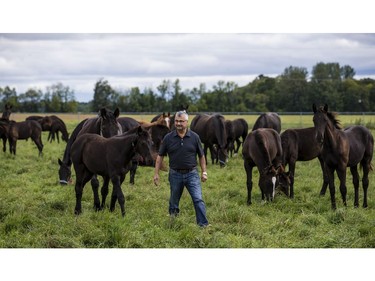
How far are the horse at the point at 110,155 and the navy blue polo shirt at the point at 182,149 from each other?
464 millimetres

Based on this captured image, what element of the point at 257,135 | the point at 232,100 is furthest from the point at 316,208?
the point at 232,100

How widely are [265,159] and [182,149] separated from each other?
9.73 ft

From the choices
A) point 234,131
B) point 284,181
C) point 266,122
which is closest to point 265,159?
point 284,181

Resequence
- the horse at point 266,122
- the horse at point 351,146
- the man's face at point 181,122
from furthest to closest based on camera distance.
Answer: the horse at point 266,122 → the horse at point 351,146 → the man's face at point 181,122

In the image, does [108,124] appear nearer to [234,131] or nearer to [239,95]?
[234,131]

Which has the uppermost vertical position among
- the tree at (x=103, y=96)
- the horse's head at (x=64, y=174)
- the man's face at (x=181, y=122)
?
the tree at (x=103, y=96)

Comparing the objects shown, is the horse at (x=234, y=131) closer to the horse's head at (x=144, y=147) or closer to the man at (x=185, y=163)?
the horse's head at (x=144, y=147)

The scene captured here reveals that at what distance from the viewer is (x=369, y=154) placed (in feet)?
32.5

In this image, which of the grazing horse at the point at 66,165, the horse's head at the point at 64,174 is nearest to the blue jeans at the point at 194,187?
the grazing horse at the point at 66,165

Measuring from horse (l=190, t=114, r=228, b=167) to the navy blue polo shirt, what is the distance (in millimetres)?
8266

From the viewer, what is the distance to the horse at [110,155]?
7508mm

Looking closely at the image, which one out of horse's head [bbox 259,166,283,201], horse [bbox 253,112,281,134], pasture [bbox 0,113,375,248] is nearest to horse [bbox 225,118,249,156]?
horse [bbox 253,112,281,134]

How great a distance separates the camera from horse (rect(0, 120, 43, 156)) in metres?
18.9

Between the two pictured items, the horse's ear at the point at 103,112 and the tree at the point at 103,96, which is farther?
the tree at the point at 103,96
